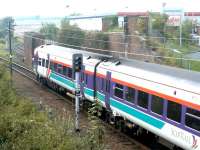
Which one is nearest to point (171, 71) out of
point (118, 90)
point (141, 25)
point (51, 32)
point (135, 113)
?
point (135, 113)

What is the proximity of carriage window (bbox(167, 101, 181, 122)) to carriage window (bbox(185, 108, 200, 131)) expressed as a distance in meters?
0.45

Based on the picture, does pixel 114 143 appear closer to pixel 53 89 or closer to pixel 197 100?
pixel 197 100

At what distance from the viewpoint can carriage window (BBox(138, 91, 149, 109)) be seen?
649 inches

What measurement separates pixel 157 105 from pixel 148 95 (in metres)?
0.70

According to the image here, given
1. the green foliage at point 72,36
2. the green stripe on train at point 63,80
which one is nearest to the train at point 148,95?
the green stripe on train at point 63,80

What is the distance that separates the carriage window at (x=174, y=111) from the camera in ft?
47.4

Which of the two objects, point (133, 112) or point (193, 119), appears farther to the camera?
point (133, 112)

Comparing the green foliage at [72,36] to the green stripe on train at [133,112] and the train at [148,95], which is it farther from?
the green stripe on train at [133,112]

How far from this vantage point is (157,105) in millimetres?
15742

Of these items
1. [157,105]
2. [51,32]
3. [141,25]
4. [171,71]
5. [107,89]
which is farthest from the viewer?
[51,32]

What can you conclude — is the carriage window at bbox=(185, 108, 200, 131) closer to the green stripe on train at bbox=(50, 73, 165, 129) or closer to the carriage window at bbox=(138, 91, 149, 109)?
the green stripe on train at bbox=(50, 73, 165, 129)

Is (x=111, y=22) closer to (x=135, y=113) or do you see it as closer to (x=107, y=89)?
(x=107, y=89)

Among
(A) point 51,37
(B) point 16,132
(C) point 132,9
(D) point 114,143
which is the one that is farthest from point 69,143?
(C) point 132,9

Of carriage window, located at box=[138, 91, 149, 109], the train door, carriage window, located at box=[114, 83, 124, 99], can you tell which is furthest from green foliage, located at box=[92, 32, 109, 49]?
carriage window, located at box=[138, 91, 149, 109]
